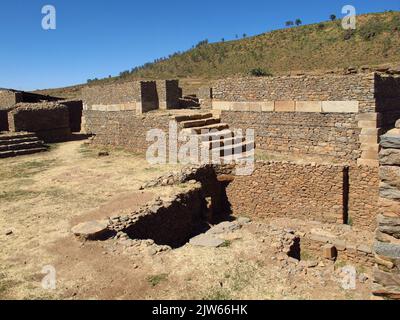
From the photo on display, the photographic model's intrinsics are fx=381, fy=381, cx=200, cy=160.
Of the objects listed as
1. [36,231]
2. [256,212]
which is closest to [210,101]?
[256,212]

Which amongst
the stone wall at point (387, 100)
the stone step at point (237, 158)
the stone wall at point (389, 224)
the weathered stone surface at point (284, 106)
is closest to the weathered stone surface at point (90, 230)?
the stone wall at point (389, 224)

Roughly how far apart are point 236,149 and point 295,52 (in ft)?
93.6

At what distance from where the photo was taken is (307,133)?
38.1 ft

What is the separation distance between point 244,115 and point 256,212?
3.65 metres

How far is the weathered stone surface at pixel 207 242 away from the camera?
743 cm

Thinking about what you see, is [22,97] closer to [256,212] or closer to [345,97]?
[256,212]

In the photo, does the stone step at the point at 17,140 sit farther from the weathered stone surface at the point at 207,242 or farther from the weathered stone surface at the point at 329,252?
the weathered stone surface at the point at 329,252

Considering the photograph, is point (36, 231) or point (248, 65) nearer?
point (36, 231)

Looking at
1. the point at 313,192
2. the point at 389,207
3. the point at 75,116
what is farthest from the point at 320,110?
the point at 75,116

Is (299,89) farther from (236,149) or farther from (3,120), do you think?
(3,120)

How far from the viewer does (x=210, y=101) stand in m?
15.2

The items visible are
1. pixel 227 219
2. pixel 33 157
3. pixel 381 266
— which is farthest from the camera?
pixel 33 157

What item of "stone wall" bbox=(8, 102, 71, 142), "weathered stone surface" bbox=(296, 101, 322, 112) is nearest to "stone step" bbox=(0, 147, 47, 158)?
"stone wall" bbox=(8, 102, 71, 142)

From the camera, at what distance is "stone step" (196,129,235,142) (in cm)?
1241
